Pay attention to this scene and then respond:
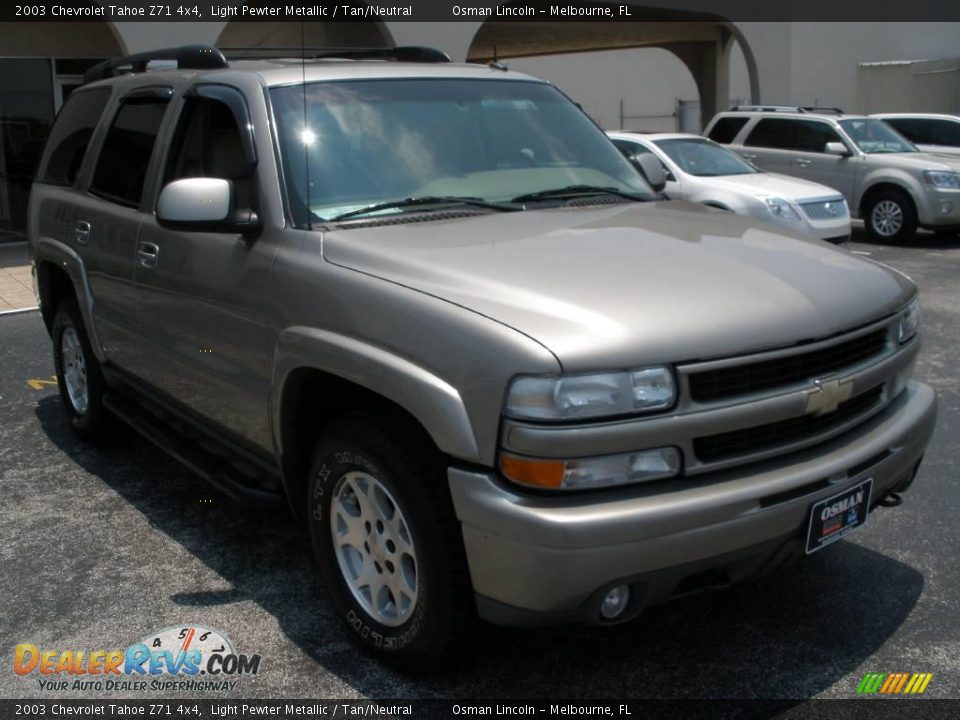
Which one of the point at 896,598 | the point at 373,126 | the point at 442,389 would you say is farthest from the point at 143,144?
the point at 896,598

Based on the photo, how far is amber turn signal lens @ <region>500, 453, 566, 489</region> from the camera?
2688 millimetres

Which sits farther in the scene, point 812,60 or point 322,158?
point 812,60

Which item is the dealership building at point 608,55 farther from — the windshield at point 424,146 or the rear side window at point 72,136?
the windshield at point 424,146

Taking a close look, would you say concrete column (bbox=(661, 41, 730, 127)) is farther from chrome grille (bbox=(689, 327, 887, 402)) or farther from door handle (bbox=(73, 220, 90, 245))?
chrome grille (bbox=(689, 327, 887, 402))

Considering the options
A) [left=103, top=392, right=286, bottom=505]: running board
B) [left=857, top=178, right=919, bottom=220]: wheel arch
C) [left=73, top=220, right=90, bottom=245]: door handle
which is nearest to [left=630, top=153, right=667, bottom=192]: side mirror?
[left=103, top=392, right=286, bottom=505]: running board

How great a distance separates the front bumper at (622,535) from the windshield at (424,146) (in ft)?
4.42

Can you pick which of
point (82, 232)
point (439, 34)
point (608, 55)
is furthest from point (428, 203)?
point (608, 55)

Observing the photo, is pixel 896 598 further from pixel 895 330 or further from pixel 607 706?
pixel 607 706

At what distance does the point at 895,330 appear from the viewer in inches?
135

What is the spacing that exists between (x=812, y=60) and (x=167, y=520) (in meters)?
26.2

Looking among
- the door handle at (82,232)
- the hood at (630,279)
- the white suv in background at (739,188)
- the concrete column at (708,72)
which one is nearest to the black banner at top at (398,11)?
the concrete column at (708,72)

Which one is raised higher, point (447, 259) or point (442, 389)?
point (447, 259)

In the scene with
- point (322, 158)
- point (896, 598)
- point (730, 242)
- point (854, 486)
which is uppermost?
point (322, 158)

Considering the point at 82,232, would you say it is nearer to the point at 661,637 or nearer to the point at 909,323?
the point at 661,637
